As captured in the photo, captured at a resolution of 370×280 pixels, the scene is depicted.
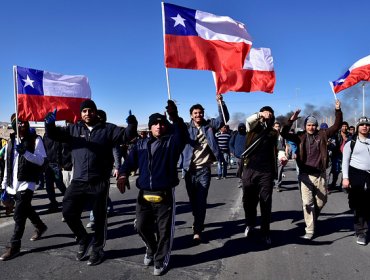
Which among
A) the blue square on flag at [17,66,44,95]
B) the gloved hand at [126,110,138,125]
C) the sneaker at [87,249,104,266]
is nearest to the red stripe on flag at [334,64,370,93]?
the gloved hand at [126,110,138,125]

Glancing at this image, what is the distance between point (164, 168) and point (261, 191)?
1.79 m

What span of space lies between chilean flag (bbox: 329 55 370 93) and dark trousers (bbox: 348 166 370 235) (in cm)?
247

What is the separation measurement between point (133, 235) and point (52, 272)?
1.70 metres

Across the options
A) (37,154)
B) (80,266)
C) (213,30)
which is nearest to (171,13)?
(213,30)

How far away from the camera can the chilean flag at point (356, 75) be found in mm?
7090

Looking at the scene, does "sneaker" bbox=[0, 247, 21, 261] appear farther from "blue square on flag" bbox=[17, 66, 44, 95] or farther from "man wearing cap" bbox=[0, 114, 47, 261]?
"blue square on flag" bbox=[17, 66, 44, 95]

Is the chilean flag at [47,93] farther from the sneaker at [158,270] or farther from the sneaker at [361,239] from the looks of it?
the sneaker at [361,239]

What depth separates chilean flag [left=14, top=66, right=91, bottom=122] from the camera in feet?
23.8

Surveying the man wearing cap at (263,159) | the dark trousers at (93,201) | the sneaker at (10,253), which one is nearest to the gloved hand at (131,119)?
the dark trousers at (93,201)

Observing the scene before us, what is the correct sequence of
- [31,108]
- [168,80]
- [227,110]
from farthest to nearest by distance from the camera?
[31,108]
[227,110]
[168,80]

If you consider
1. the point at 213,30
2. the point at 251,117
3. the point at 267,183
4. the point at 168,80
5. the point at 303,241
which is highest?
the point at 213,30

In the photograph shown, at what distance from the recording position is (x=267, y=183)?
5.19 metres

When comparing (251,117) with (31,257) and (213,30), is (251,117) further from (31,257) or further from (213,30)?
(31,257)

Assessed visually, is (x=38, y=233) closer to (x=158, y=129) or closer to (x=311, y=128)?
(x=158, y=129)
